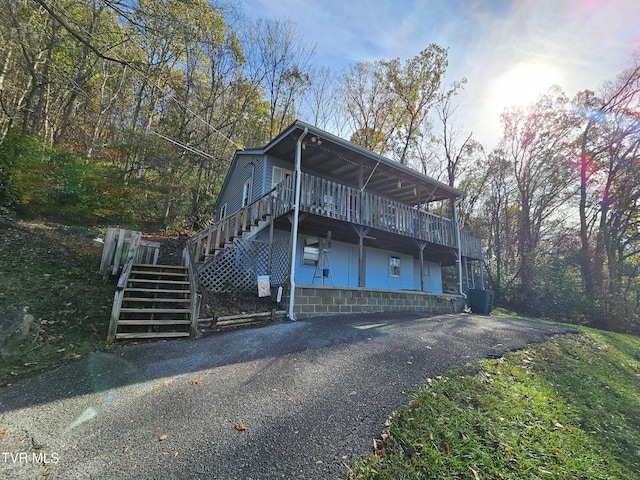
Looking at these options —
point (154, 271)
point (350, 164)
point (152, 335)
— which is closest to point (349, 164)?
point (350, 164)

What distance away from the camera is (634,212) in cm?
1730

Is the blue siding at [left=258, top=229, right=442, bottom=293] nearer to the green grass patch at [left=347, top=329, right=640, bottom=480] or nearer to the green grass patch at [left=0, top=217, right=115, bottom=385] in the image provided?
the green grass patch at [left=0, top=217, right=115, bottom=385]

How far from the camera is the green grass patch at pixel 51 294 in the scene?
4.27 meters

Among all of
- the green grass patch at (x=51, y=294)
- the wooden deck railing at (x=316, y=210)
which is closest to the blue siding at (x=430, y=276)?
the wooden deck railing at (x=316, y=210)

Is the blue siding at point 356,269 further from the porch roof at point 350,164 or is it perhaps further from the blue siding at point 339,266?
the porch roof at point 350,164

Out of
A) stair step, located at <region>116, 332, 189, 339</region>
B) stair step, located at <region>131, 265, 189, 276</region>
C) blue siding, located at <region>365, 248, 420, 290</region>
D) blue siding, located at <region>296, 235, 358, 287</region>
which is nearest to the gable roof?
blue siding, located at <region>296, 235, 358, 287</region>

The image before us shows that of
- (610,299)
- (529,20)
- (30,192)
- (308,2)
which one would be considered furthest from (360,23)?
(610,299)

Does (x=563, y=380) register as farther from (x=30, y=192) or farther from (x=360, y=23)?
(x=30, y=192)

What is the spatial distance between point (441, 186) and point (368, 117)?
42.5 feet

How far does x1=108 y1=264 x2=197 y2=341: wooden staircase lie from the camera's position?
520 centimetres

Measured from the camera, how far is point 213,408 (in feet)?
10.2

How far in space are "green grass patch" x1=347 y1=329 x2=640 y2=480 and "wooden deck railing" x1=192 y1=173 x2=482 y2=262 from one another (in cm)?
590

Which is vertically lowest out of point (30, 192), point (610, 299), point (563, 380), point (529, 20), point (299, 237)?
point (563, 380)

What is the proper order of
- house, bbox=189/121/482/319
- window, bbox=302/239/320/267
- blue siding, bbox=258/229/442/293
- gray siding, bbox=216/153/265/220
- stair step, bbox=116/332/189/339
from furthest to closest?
gray siding, bbox=216/153/265/220, window, bbox=302/239/320/267, blue siding, bbox=258/229/442/293, house, bbox=189/121/482/319, stair step, bbox=116/332/189/339
